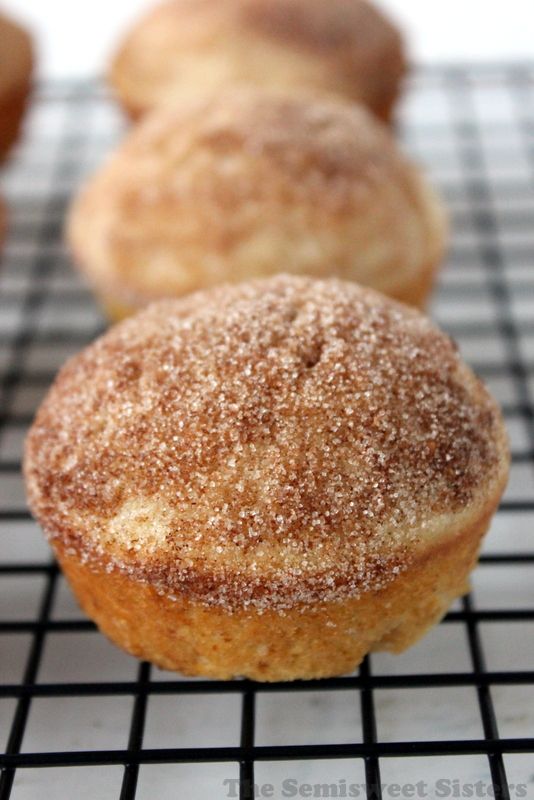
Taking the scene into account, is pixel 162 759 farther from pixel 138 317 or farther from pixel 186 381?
pixel 138 317

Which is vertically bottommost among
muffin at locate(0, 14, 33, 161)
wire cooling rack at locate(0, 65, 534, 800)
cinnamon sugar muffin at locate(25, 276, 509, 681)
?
wire cooling rack at locate(0, 65, 534, 800)

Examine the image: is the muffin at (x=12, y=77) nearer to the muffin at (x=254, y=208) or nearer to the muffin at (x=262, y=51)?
the muffin at (x=262, y=51)

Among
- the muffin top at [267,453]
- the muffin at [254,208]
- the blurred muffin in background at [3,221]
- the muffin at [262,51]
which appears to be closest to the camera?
the muffin top at [267,453]

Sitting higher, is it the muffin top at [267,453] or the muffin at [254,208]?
the muffin at [254,208]

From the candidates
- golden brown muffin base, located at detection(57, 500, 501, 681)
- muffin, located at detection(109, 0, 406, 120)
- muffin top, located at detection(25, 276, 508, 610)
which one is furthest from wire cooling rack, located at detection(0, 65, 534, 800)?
muffin, located at detection(109, 0, 406, 120)

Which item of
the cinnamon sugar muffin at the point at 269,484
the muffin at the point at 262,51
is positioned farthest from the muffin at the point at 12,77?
the cinnamon sugar muffin at the point at 269,484

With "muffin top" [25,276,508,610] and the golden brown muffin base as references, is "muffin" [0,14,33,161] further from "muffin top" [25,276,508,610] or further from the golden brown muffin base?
the golden brown muffin base

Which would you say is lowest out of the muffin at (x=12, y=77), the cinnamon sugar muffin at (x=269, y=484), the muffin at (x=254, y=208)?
the cinnamon sugar muffin at (x=269, y=484)
